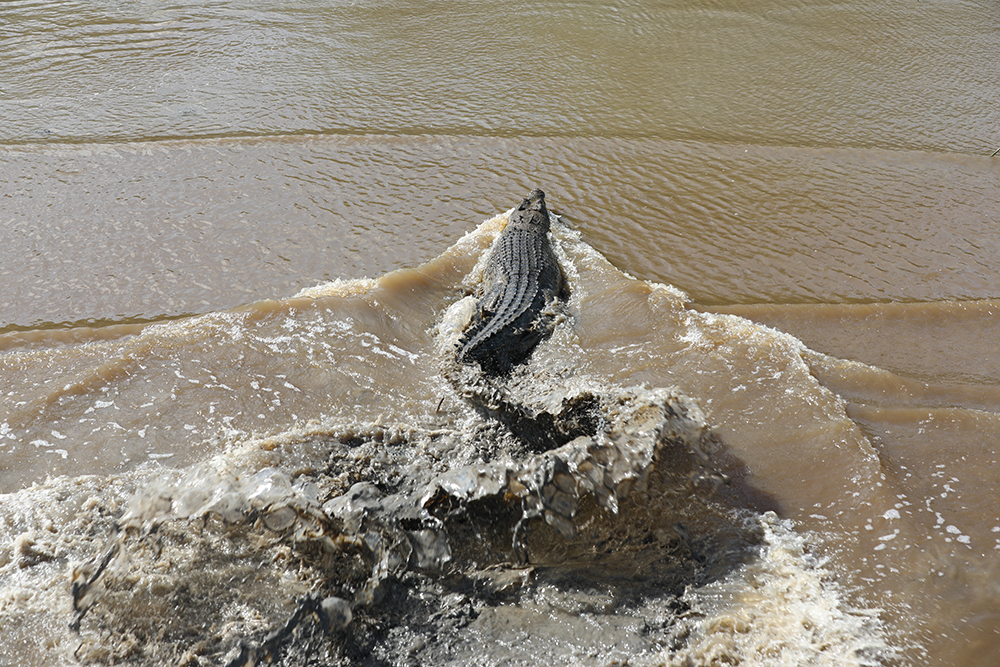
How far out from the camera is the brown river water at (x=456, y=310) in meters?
2.11

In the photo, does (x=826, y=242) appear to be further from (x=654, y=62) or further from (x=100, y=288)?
(x=100, y=288)

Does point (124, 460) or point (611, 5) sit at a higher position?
point (611, 5)

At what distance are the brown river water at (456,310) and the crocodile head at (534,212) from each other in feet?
0.67

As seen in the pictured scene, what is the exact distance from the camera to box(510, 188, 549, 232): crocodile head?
4754mm

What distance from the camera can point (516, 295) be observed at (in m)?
3.93

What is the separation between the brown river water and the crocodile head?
206 millimetres

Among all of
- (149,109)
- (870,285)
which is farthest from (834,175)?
(149,109)

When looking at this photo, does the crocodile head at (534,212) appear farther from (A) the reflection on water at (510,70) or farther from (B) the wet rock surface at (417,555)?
(B) the wet rock surface at (417,555)

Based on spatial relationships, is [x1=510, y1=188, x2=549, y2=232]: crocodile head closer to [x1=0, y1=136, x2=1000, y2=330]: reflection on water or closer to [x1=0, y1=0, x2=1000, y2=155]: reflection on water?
[x1=0, y1=136, x2=1000, y2=330]: reflection on water

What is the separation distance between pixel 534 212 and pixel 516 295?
3.82 feet

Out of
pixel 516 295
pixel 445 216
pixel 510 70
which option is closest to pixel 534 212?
pixel 445 216

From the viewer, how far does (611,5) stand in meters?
8.76

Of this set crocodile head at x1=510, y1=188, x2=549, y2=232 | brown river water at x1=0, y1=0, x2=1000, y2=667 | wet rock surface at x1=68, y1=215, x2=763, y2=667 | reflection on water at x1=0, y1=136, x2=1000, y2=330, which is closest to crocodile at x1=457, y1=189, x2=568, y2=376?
crocodile head at x1=510, y1=188, x2=549, y2=232

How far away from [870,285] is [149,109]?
674 cm
